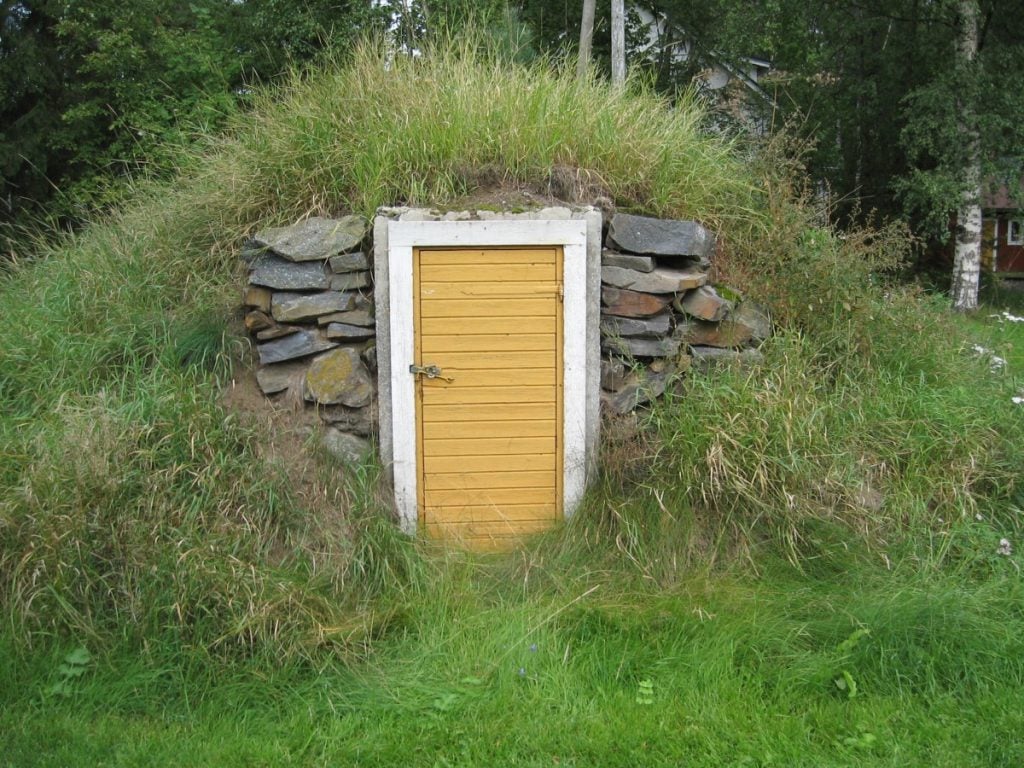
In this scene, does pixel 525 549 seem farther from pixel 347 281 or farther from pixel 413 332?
pixel 347 281

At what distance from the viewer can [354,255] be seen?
217 inches

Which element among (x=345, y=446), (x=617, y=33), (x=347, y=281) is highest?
(x=617, y=33)

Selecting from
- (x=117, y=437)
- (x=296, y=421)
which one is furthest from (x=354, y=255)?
(x=117, y=437)

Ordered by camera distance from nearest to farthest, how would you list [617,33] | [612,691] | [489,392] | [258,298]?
1. [612,691]
2. [489,392]
3. [258,298]
4. [617,33]

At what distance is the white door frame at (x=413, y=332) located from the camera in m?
5.30

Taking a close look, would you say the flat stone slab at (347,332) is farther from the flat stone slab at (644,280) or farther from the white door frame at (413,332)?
the flat stone slab at (644,280)

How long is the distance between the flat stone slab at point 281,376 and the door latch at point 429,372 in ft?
2.40

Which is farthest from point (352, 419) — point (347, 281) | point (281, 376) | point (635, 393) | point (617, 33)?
point (617, 33)

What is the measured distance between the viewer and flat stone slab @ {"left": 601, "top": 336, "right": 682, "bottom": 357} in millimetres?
5590

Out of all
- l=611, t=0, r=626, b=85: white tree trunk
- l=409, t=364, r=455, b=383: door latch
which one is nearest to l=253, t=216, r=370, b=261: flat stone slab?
l=409, t=364, r=455, b=383: door latch

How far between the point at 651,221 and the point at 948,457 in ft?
Answer: 7.73

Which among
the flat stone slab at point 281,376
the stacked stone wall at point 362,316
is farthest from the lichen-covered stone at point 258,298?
the flat stone slab at point 281,376

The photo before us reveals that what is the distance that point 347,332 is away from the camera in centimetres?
549

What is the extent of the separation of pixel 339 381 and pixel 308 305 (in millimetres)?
519
